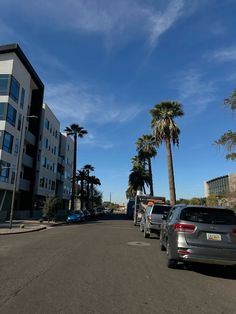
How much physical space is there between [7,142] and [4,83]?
6265 mm

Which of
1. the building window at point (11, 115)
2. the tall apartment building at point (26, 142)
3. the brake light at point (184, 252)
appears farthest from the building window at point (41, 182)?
the brake light at point (184, 252)

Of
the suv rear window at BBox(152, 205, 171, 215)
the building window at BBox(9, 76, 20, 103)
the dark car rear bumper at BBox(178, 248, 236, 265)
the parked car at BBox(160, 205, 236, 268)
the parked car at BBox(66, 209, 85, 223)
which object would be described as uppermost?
the building window at BBox(9, 76, 20, 103)

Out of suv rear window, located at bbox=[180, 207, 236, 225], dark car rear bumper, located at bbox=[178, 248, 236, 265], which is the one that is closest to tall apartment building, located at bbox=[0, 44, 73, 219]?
suv rear window, located at bbox=[180, 207, 236, 225]

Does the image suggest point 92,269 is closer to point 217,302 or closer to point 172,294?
point 172,294

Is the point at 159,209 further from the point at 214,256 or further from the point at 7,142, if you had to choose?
the point at 7,142

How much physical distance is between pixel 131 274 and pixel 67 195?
2487 inches

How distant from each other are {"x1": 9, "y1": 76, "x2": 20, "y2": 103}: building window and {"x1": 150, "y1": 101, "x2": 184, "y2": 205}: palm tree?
49.4 feet

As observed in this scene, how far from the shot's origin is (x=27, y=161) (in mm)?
44469

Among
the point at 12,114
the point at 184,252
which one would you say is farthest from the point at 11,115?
the point at 184,252

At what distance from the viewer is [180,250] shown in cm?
823

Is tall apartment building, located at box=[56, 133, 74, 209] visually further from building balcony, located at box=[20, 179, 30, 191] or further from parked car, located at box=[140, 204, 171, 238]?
parked car, located at box=[140, 204, 171, 238]

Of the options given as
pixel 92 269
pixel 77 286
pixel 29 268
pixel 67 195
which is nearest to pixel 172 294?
pixel 77 286

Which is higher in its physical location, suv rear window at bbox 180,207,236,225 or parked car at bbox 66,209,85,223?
parked car at bbox 66,209,85,223

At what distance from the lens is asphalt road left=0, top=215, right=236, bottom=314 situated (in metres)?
5.43
